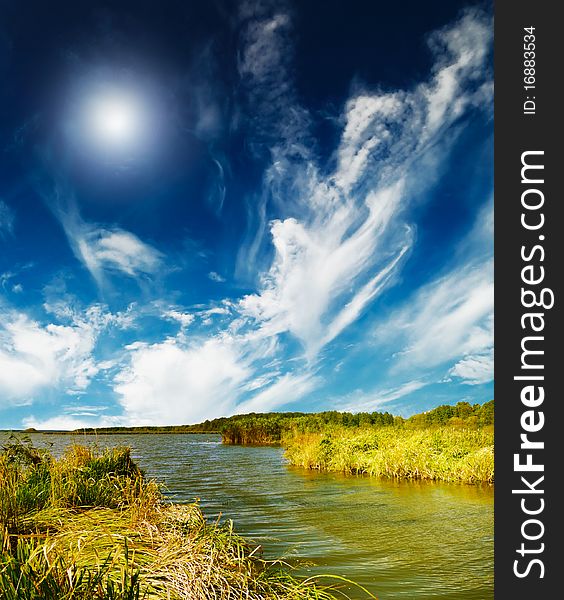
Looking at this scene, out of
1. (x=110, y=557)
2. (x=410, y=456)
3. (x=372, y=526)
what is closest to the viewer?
(x=110, y=557)

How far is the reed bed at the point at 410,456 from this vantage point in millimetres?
17312

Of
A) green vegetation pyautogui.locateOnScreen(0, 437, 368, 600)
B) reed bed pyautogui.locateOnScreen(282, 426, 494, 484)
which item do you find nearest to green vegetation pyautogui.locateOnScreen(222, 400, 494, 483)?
reed bed pyautogui.locateOnScreen(282, 426, 494, 484)

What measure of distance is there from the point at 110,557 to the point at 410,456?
53.8 feet

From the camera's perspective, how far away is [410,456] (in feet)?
62.6

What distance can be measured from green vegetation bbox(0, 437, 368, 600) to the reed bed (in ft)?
39.0

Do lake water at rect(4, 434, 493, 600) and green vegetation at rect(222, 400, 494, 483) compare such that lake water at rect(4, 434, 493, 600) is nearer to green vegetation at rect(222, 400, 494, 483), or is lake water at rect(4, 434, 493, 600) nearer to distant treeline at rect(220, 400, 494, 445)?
green vegetation at rect(222, 400, 494, 483)

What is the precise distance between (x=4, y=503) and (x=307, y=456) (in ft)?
61.7

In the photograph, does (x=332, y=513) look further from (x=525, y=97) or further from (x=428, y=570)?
(x=525, y=97)

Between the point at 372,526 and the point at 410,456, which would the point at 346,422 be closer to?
the point at 410,456

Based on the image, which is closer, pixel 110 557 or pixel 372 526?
pixel 110 557

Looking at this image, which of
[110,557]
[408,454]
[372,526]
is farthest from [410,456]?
[110,557]

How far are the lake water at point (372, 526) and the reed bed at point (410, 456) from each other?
98 centimetres

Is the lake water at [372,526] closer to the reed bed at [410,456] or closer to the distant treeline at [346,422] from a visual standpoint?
the reed bed at [410,456]

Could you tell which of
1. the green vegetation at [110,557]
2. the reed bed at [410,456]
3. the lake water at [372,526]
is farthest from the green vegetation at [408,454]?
the green vegetation at [110,557]
